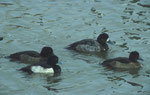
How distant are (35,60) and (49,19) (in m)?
4.81

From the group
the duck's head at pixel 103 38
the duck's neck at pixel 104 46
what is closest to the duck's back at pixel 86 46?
the duck's neck at pixel 104 46

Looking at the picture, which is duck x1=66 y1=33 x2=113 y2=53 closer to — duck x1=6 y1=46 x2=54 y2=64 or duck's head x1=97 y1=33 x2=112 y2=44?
duck's head x1=97 y1=33 x2=112 y2=44

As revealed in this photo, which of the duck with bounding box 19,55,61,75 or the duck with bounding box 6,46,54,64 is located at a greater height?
the duck with bounding box 6,46,54,64

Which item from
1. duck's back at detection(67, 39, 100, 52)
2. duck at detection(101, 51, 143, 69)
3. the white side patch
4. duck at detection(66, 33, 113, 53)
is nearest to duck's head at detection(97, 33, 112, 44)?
duck at detection(66, 33, 113, 53)

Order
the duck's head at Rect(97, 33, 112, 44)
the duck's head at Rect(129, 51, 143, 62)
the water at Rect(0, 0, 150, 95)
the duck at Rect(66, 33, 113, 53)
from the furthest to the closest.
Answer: the duck's head at Rect(97, 33, 112, 44) < the duck at Rect(66, 33, 113, 53) < the duck's head at Rect(129, 51, 143, 62) < the water at Rect(0, 0, 150, 95)

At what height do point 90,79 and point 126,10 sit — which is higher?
point 126,10

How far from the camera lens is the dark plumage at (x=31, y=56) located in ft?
51.1

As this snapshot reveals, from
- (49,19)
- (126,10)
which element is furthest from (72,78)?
(126,10)

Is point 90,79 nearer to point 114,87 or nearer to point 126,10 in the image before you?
point 114,87

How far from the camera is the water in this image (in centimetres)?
1364

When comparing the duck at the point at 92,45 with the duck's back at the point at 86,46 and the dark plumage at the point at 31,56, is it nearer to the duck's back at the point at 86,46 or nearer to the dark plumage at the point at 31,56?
the duck's back at the point at 86,46

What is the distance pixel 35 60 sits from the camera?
15.7 m

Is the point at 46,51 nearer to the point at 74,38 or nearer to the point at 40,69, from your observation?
the point at 40,69

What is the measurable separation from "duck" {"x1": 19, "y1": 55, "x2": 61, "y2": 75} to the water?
17 centimetres
